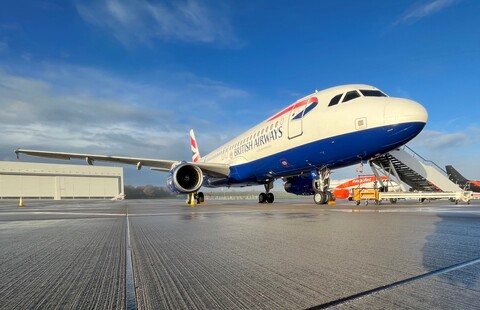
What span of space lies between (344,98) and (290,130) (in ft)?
8.37

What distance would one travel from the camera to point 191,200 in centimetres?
1755

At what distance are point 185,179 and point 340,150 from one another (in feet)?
28.0

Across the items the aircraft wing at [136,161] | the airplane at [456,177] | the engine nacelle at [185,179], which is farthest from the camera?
the airplane at [456,177]

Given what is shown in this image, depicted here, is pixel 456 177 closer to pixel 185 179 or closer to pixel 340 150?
pixel 340 150

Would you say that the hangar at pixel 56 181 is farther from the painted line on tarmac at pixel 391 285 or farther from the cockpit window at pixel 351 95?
the painted line on tarmac at pixel 391 285

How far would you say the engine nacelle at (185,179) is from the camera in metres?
15.1

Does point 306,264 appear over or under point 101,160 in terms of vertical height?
under

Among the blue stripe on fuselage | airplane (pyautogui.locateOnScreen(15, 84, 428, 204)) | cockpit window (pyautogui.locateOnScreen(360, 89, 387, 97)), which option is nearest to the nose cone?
airplane (pyautogui.locateOnScreen(15, 84, 428, 204))

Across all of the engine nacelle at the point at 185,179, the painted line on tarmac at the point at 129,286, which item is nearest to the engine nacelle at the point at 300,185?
the engine nacelle at the point at 185,179

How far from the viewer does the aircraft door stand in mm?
12070

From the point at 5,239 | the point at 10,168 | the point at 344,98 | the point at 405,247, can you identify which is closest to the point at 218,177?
the point at 344,98

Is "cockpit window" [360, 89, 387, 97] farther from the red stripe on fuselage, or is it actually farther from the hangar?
the hangar

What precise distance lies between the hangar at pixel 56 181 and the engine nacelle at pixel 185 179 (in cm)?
5135

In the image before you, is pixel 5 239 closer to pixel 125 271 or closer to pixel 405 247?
pixel 125 271
